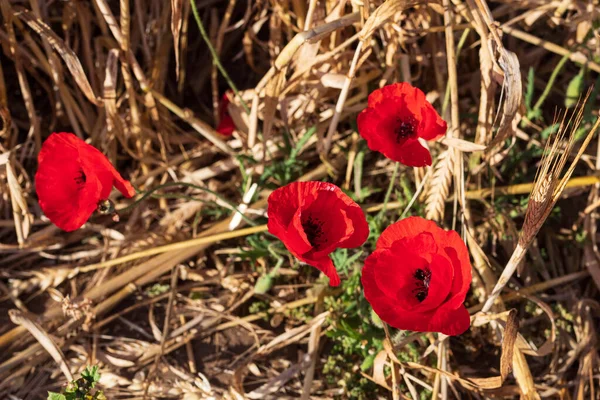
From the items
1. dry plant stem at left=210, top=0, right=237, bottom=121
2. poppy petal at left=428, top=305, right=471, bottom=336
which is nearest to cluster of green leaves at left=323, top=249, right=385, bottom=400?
poppy petal at left=428, top=305, right=471, bottom=336

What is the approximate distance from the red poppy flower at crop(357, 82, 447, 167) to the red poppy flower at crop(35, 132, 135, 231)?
0.43 m

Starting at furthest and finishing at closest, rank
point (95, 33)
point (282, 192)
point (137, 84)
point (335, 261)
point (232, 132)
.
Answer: point (95, 33) < point (137, 84) < point (232, 132) < point (335, 261) < point (282, 192)

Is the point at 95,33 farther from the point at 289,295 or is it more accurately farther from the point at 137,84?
the point at 289,295

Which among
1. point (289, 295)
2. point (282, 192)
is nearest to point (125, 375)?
point (289, 295)

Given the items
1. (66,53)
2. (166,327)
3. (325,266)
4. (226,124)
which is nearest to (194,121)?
(226,124)

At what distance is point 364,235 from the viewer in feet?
3.37

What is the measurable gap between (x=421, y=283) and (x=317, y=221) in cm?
19

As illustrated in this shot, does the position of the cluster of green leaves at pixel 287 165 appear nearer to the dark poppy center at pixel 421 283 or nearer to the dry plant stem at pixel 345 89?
the dry plant stem at pixel 345 89

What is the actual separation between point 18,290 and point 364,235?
0.93 metres

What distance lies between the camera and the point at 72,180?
1.22m

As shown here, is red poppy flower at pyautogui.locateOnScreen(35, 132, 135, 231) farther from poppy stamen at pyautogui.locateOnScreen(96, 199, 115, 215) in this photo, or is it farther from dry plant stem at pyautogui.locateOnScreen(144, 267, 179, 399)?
dry plant stem at pyautogui.locateOnScreen(144, 267, 179, 399)

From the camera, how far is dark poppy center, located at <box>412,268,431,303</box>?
1046 mm

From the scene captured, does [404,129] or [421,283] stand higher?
[404,129]

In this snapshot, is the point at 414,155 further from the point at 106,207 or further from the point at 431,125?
the point at 106,207
